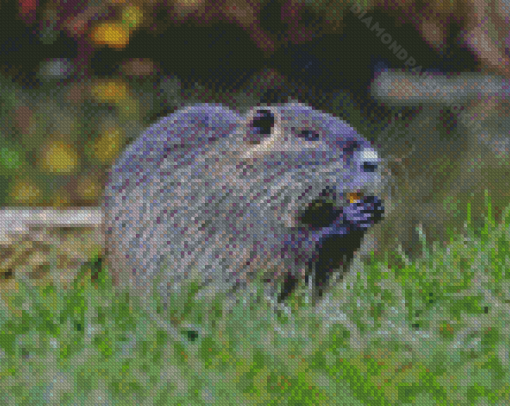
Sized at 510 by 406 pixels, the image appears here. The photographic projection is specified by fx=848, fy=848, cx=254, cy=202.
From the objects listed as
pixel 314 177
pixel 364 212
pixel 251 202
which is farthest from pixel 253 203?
pixel 364 212

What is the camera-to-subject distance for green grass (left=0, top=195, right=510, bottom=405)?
7.21 feet

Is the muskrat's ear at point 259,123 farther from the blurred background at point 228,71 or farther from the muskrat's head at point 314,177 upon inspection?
the blurred background at point 228,71

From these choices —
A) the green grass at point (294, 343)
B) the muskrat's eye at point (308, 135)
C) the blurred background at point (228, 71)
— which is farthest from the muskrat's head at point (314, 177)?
the blurred background at point (228, 71)

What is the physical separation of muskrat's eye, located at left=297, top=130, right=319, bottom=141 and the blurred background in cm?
94

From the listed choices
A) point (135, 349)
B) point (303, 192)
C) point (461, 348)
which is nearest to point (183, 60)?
point (303, 192)

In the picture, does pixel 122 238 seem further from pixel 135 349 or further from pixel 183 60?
pixel 183 60

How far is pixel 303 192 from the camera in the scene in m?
2.81

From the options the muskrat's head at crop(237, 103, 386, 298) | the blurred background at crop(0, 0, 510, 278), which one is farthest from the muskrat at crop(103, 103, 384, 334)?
the blurred background at crop(0, 0, 510, 278)

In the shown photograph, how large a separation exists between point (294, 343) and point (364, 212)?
2.03 feet

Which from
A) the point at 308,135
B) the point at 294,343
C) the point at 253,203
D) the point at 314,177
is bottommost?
the point at 294,343

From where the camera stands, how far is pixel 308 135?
2.88m

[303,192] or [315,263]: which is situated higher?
[303,192]

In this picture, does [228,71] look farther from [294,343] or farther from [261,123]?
[294,343]

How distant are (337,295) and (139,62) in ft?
7.09
